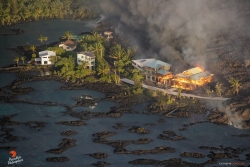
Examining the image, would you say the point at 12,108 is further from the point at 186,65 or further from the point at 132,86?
the point at 186,65

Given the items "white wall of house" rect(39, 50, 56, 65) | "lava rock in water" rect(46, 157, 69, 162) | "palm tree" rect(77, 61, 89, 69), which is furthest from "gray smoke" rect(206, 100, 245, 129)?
"white wall of house" rect(39, 50, 56, 65)

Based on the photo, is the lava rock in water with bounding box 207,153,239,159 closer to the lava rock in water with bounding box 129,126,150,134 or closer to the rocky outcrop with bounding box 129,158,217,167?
the rocky outcrop with bounding box 129,158,217,167

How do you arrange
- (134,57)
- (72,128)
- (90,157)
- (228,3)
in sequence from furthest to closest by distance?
(228,3) < (134,57) < (72,128) < (90,157)

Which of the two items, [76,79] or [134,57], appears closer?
[76,79]

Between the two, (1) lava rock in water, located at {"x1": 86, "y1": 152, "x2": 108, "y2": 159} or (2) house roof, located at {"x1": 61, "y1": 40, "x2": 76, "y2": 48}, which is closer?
(1) lava rock in water, located at {"x1": 86, "y1": 152, "x2": 108, "y2": 159}

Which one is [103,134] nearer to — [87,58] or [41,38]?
[87,58]

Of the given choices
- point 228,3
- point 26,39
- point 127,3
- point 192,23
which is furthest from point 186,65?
point 26,39

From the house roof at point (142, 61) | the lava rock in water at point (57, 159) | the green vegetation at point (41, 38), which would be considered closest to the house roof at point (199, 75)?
the house roof at point (142, 61)
